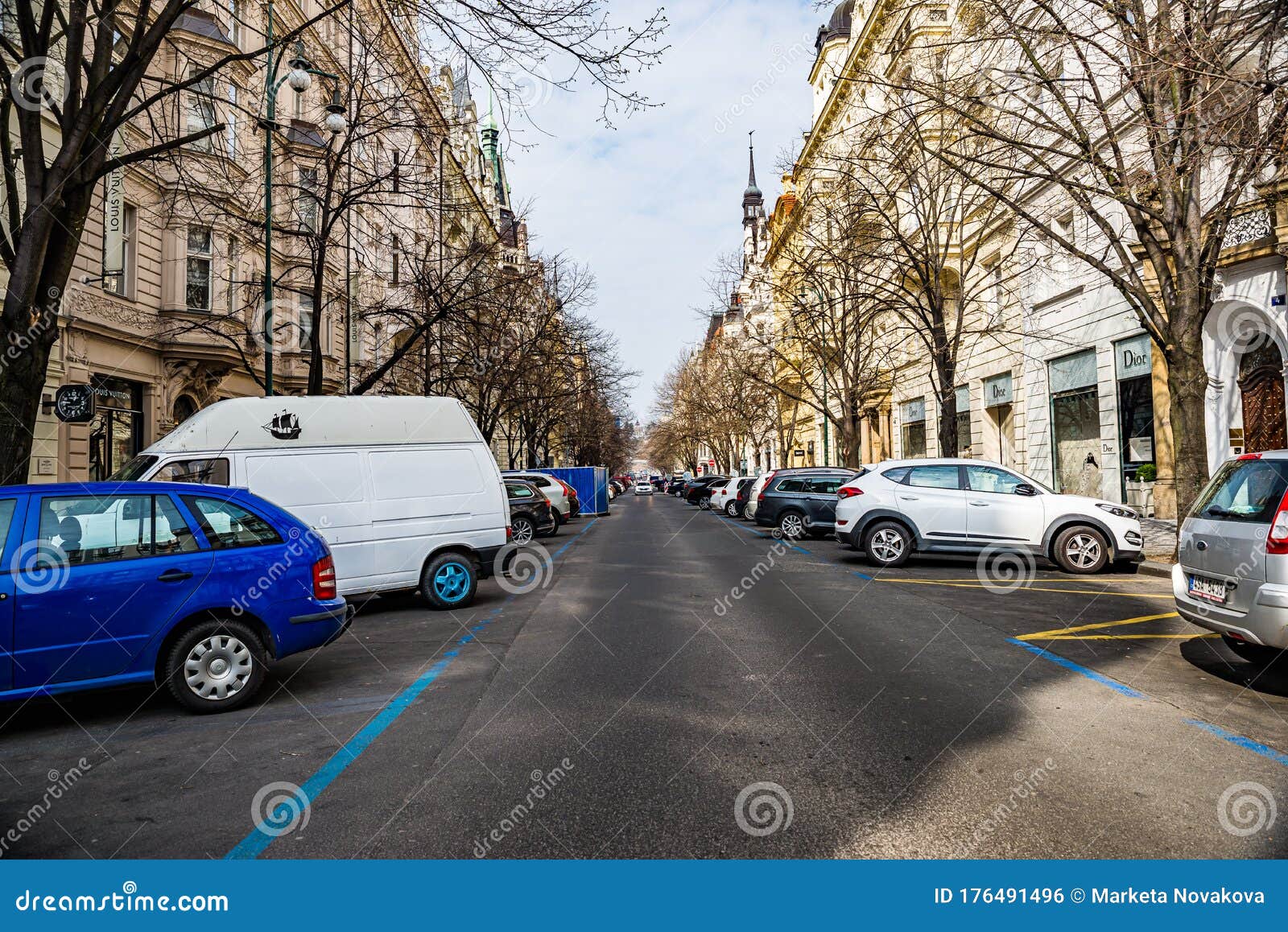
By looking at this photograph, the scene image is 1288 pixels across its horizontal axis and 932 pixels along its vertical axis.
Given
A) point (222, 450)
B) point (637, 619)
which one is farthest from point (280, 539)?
point (637, 619)

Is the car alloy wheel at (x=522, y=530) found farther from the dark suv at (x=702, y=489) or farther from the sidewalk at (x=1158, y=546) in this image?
the dark suv at (x=702, y=489)

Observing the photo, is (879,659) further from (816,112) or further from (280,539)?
(816,112)

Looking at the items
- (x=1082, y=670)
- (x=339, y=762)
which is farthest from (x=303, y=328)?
(x=1082, y=670)

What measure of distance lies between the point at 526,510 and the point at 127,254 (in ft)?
36.8

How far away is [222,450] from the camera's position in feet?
30.8

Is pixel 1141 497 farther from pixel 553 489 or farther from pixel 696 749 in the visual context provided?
pixel 696 749

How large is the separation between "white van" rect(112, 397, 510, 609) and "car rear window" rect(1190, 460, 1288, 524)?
25.3 ft

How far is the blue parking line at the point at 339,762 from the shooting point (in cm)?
360

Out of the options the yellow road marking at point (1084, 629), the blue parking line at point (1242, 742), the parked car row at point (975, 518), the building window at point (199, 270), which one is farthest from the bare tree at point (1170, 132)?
the building window at point (199, 270)

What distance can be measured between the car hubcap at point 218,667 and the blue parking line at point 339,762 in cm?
106

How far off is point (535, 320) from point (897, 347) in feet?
48.6

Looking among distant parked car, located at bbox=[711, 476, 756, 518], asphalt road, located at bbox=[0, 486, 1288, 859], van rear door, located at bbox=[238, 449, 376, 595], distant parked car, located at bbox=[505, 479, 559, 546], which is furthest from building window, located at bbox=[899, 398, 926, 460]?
van rear door, located at bbox=[238, 449, 376, 595]

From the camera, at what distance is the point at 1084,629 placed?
8.48 m

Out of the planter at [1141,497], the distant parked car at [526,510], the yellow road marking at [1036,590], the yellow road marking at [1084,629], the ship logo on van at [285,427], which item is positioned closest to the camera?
the yellow road marking at [1084,629]
